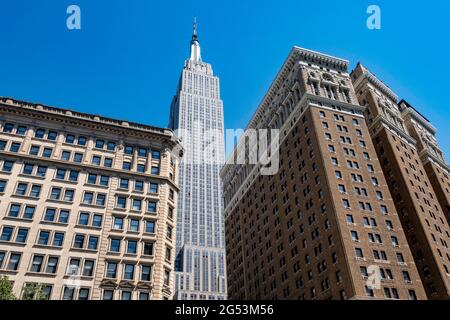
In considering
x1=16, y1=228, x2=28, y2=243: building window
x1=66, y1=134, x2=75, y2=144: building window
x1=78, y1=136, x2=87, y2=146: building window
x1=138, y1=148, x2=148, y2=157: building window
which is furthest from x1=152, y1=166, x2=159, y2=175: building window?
x1=16, y1=228, x2=28, y2=243: building window

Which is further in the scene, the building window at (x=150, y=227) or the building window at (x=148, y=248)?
the building window at (x=150, y=227)

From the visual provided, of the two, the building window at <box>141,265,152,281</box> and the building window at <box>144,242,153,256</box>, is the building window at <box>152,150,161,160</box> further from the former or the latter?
the building window at <box>141,265,152,281</box>

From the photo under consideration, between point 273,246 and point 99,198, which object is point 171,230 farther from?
point 273,246

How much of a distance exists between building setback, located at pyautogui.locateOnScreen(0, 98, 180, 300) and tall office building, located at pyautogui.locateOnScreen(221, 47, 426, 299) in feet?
86.8

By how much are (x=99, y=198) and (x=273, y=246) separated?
43107 millimetres

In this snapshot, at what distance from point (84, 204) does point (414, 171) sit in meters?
70.4

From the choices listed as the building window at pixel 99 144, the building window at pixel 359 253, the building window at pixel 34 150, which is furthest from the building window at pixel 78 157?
the building window at pixel 359 253

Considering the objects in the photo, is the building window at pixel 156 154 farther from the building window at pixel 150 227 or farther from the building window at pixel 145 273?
the building window at pixel 145 273

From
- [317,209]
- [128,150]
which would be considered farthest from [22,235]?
[317,209]

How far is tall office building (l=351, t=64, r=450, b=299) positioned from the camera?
227ft

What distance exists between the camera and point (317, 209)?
6862cm

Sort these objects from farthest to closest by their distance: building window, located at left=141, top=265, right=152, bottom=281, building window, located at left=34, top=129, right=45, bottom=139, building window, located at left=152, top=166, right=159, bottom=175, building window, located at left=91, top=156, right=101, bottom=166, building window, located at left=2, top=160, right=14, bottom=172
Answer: building window, located at left=152, top=166, right=159, bottom=175
building window, located at left=91, top=156, right=101, bottom=166
building window, located at left=34, top=129, right=45, bottom=139
building window, located at left=2, top=160, right=14, bottom=172
building window, located at left=141, top=265, right=152, bottom=281

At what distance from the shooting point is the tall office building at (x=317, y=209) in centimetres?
5978

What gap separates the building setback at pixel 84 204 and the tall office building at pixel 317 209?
86.8ft
